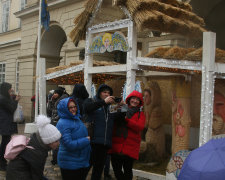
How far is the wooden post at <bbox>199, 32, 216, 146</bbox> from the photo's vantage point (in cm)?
406

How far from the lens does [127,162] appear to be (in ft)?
13.7

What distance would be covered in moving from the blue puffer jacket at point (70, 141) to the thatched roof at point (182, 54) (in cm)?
169

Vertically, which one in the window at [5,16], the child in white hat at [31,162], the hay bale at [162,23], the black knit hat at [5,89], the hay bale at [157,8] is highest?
the window at [5,16]

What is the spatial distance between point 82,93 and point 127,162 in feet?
3.55

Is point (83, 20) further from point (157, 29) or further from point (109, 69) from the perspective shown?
point (157, 29)

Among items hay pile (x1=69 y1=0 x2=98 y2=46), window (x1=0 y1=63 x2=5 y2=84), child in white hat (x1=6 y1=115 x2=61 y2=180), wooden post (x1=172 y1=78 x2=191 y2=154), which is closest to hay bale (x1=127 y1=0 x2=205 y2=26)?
hay pile (x1=69 y1=0 x2=98 y2=46)

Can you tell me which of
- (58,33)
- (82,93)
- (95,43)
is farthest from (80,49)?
(82,93)

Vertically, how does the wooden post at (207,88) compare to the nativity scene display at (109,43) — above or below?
below

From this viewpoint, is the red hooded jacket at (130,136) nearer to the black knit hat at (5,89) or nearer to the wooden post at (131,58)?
the wooden post at (131,58)

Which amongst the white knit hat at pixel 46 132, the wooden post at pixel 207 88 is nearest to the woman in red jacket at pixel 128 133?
the wooden post at pixel 207 88

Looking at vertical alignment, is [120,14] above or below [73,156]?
above

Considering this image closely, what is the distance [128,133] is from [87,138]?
0.74 m

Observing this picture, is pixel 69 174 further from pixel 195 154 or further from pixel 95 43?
pixel 95 43

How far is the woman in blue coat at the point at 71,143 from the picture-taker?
3477mm
